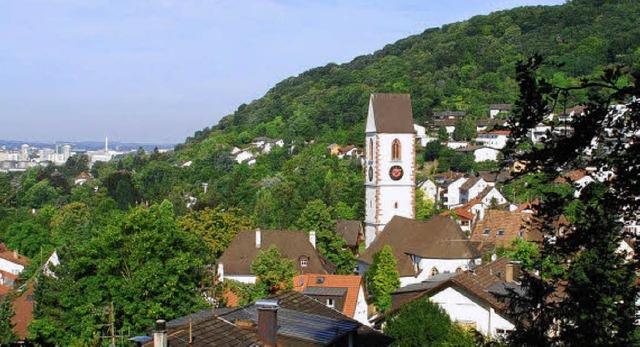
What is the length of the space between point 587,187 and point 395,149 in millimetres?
37346

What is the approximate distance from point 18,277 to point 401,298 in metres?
31.8

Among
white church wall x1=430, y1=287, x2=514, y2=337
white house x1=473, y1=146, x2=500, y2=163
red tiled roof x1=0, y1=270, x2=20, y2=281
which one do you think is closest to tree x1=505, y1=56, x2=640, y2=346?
white church wall x1=430, y1=287, x2=514, y2=337

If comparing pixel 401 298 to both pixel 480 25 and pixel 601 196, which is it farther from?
pixel 480 25

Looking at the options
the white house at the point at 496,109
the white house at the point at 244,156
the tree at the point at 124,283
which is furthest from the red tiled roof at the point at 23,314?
the white house at the point at 244,156

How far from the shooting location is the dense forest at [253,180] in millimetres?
25844

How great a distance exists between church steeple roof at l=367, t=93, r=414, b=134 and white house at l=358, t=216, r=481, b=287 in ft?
19.0

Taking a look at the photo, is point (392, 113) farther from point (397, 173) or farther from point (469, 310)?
point (469, 310)

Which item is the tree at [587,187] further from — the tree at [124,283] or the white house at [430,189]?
the white house at [430,189]

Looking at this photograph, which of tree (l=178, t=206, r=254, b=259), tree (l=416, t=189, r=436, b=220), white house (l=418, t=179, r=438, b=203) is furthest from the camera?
white house (l=418, t=179, r=438, b=203)

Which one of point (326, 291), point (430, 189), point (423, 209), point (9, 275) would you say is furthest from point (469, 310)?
point (430, 189)

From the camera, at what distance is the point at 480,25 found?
536 feet

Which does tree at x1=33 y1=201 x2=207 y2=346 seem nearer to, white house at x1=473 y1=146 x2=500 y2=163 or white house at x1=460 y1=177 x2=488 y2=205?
white house at x1=460 y1=177 x2=488 y2=205

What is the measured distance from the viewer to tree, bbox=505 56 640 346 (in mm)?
7457

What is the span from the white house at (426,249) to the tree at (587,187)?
2961 cm
